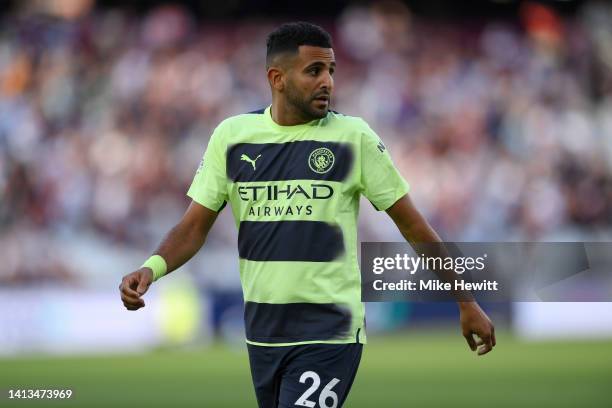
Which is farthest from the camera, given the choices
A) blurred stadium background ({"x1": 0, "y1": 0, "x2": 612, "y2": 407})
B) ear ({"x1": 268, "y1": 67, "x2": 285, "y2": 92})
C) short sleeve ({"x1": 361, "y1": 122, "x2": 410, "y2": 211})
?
blurred stadium background ({"x1": 0, "y1": 0, "x2": 612, "y2": 407})

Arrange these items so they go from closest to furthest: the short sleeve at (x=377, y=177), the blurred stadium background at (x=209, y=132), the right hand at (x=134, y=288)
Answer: the right hand at (x=134, y=288) < the short sleeve at (x=377, y=177) < the blurred stadium background at (x=209, y=132)

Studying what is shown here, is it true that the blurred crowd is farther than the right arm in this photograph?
Yes

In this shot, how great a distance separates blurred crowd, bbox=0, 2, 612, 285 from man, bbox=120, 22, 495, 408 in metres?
13.2

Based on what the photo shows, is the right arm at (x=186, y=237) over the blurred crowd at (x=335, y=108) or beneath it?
beneath

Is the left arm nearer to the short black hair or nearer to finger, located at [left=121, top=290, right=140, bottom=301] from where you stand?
the short black hair

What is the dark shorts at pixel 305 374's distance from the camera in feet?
15.5

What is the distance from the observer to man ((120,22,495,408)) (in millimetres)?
4789

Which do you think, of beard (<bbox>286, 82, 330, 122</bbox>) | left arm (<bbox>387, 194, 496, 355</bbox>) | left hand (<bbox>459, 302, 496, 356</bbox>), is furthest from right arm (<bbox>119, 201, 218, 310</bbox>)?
left hand (<bbox>459, 302, 496, 356</bbox>)

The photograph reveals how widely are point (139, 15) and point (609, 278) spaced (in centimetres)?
1005

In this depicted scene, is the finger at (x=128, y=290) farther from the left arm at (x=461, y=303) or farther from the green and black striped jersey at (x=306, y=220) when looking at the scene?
the left arm at (x=461, y=303)

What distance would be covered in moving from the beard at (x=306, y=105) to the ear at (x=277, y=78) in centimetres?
5

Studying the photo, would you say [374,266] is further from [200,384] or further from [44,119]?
[44,119]

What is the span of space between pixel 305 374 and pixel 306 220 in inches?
26.3

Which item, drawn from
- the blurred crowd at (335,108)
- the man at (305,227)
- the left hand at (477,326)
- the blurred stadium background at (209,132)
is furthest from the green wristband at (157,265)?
the blurred crowd at (335,108)
